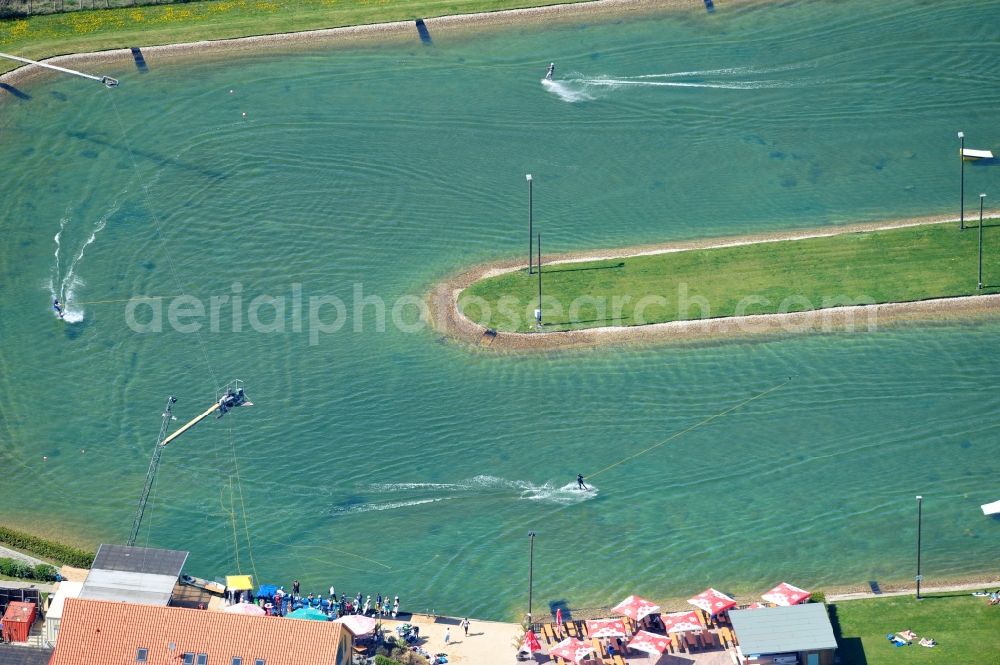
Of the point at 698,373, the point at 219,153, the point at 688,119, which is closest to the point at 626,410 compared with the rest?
the point at 698,373

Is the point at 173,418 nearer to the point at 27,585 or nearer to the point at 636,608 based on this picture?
the point at 27,585

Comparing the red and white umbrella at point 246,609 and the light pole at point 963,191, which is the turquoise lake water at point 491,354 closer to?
the light pole at point 963,191

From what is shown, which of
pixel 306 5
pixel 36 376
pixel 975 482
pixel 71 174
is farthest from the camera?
pixel 306 5

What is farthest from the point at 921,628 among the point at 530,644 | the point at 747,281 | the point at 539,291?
the point at 539,291

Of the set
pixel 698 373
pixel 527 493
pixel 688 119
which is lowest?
pixel 527 493

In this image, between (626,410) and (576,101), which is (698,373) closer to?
(626,410)

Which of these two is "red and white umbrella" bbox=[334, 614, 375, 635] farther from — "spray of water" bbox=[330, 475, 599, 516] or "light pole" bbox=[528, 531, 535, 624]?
"spray of water" bbox=[330, 475, 599, 516]
